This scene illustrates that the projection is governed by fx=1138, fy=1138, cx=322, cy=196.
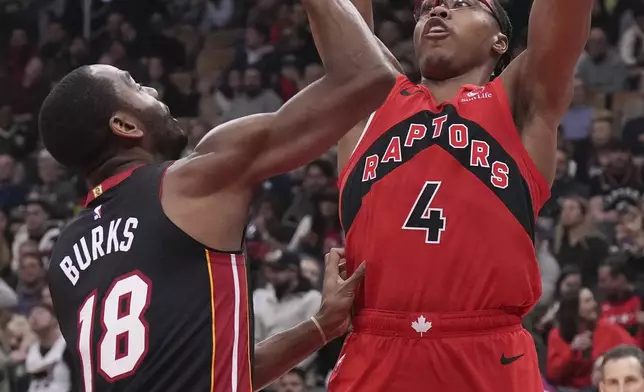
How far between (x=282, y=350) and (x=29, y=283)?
20.6 ft

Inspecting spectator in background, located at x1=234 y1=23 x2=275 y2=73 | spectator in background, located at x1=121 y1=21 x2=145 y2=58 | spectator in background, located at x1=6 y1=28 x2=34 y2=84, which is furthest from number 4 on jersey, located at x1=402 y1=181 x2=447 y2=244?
spectator in background, located at x1=6 y1=28 x2=34 y2=84

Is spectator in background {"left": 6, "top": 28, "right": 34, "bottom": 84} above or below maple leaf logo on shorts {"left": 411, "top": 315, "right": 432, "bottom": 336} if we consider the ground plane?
below

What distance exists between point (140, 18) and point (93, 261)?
38.7 ft

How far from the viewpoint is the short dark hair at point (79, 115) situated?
3152 millimetres

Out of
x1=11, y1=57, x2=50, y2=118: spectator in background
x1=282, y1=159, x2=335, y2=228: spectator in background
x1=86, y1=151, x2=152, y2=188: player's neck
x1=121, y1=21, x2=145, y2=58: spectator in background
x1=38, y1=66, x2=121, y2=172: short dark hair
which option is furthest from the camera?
x1=121, y1=21, x2=145, y2=58: spectator in background

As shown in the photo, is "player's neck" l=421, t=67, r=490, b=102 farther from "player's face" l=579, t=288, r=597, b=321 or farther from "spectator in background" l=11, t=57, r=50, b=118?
"spectator in background" l=11, t=57, r=50, b=118

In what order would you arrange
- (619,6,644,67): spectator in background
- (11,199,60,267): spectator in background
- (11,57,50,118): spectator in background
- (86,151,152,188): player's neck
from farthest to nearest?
(11,57,50,118): spectator in background, (619,6,644,67): spectator in background, (11,199,60,267): spectator in background, (86,151,152,188): player's neck

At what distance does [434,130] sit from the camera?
363cm

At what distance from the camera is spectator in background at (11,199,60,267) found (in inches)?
405

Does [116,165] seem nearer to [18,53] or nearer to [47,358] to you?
[47,358]

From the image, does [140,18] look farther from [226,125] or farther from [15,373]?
[226,125]

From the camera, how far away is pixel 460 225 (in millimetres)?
3516

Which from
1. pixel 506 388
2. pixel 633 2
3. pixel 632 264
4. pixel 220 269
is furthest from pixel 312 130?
pixel 633 2

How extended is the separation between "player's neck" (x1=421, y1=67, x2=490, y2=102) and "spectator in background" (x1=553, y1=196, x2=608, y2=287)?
4.75 meters
